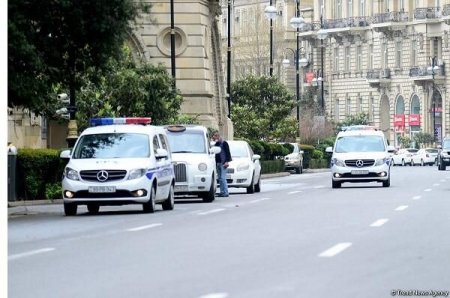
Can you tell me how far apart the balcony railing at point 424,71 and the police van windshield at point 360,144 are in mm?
82406

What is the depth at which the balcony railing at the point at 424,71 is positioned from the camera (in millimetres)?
138250

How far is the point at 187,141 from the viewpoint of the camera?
42.8 meters

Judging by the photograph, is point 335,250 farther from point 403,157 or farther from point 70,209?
point 403,157

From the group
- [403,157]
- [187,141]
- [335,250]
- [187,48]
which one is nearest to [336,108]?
[403,157]

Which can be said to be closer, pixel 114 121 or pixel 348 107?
pixel 114 121

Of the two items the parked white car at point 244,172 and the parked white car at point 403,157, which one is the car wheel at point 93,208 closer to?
the parked white car at point 244,172

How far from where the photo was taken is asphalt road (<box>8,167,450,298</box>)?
1638 centimetres

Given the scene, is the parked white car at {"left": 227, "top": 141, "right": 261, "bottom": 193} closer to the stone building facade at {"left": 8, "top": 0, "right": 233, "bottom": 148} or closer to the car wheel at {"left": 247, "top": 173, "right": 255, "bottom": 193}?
the car wheel at {"left": 247, "top": 173, "right": 255, "bottom": 193}

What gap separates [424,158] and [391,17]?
23.7 metres

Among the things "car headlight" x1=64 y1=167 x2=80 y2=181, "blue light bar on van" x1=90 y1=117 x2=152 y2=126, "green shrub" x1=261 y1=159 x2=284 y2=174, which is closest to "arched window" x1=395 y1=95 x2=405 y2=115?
"green shrub" x1=261 y1=159 x2=284 y2=174

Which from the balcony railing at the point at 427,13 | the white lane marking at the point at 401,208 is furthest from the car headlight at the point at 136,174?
the balcony railing at the point at 427,13

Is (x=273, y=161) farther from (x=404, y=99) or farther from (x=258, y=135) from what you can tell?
(x=404, y=99)

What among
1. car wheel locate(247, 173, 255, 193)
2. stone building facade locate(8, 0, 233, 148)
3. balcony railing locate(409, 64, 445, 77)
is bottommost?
car wheel locate(247, 173, 255, 193)

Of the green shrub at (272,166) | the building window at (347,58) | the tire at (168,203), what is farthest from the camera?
the building window at (347,58)
